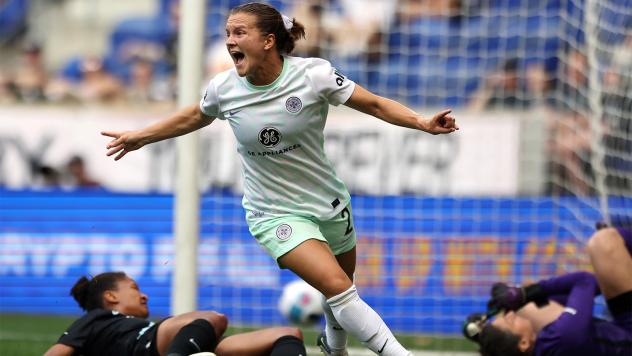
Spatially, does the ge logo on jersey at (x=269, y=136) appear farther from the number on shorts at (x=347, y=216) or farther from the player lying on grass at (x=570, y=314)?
the player lying on grass at (x=570, y=314)

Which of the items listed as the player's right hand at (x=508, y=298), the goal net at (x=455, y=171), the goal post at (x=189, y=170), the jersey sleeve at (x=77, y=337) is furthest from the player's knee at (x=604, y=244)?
the goal net at (x=455, y=171)

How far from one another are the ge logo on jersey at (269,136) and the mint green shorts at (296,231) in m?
0.36

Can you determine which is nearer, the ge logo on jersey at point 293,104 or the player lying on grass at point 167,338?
the player lying on grass at point 167,338

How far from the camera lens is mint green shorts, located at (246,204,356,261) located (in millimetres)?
5469

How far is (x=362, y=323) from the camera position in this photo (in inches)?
211

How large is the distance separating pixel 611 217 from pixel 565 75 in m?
1.35

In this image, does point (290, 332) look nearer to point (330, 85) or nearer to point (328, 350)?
point (328, 350)

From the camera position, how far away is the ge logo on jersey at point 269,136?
550 centimetres

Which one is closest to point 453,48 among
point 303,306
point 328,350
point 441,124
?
point 303,306

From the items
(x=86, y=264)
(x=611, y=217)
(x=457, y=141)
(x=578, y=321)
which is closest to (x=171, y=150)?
(x=86, y=264)

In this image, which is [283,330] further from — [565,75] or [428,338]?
[565,75]

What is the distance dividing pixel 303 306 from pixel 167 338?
10.5ft

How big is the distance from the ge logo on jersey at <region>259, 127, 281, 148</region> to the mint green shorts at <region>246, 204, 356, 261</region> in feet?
1.19

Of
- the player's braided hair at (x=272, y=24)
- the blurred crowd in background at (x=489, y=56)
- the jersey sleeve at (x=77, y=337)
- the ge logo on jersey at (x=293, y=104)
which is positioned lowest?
the jersey sleeve at (x=77, y=337)
